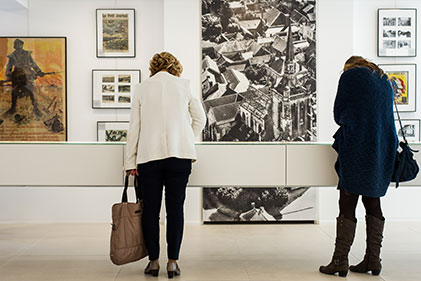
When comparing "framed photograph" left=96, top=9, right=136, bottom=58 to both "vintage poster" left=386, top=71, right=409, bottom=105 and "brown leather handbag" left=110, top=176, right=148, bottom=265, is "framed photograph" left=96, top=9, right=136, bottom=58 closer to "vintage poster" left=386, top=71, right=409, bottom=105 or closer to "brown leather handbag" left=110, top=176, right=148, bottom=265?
"brown leather handbag" left=110, top=176, right=148, bottom=265

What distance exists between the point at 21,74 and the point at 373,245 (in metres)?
4.44

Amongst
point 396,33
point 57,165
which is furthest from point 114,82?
point 396,33

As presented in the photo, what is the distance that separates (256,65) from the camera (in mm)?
5883

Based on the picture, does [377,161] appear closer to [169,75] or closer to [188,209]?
[169,75]

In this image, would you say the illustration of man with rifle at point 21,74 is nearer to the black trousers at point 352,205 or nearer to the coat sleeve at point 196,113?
the coat sleeve at point 196,113

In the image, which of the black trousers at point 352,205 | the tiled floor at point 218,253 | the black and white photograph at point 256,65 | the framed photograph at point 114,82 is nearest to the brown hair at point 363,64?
the black trousers at point 352,205

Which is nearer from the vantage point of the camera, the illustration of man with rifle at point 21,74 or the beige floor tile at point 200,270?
the beige floor tile at point 200,270

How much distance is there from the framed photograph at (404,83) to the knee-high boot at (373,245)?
302 cm

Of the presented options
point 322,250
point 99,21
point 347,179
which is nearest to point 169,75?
point 347,179

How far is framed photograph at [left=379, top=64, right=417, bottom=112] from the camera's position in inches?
240

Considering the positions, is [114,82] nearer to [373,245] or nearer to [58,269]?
[58,269]

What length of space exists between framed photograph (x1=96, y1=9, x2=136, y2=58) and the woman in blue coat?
10.8 ft

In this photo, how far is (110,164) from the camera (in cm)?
358

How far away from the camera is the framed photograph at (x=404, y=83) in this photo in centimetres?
609
